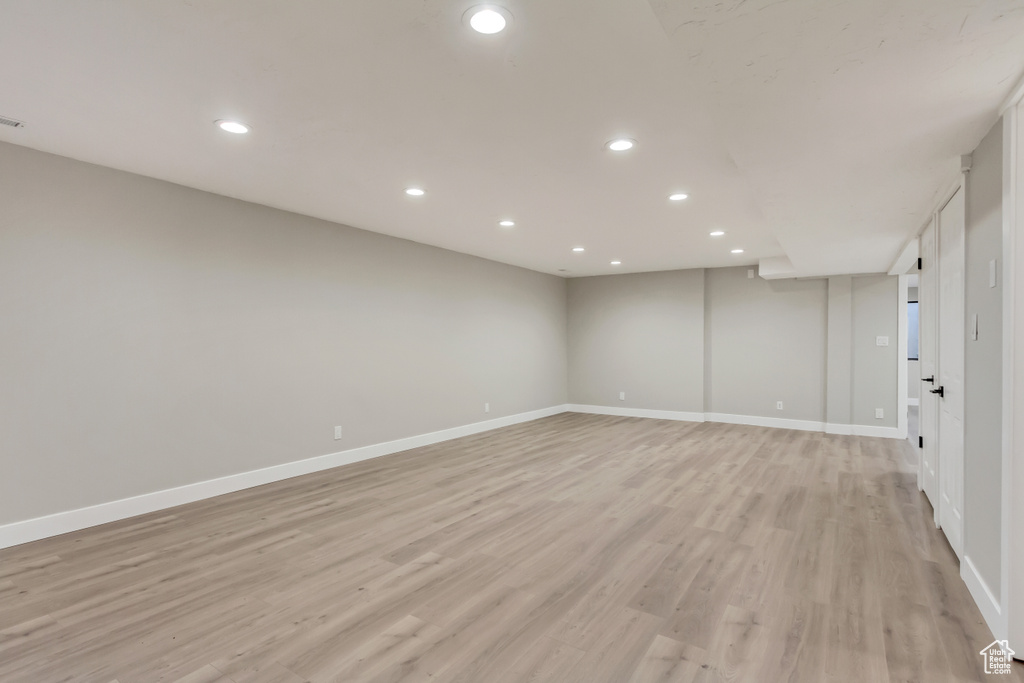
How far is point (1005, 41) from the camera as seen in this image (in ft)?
5.02

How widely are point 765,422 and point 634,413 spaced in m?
1.97

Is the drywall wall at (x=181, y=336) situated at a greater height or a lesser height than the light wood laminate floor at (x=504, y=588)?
greater

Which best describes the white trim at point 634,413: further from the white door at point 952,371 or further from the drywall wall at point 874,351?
the white door at point 952,371

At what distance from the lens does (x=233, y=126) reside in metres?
2.70

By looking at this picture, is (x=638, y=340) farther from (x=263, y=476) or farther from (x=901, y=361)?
(x=263, y=476)

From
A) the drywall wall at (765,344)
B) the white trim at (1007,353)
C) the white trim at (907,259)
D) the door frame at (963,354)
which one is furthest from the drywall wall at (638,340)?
the white trim at (1007,353)

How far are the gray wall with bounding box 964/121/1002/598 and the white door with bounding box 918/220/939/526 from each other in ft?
3.65

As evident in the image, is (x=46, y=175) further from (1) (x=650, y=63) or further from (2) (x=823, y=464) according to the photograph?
(2) (x=823, y=464)

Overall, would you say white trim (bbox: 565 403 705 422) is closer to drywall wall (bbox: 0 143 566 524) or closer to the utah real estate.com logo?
drywall wall (bbox: 0 143 566 524)

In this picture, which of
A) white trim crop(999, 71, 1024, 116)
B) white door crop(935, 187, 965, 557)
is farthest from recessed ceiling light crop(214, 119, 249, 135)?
white door crop(935, 187, 965, 557)

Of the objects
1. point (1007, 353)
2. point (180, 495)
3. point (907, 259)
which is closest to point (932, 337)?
point (1007, 353)

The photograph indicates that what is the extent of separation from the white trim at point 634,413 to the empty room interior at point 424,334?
1.93 meters

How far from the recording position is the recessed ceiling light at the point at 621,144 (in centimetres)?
282

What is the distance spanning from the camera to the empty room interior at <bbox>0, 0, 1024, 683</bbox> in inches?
72.5
